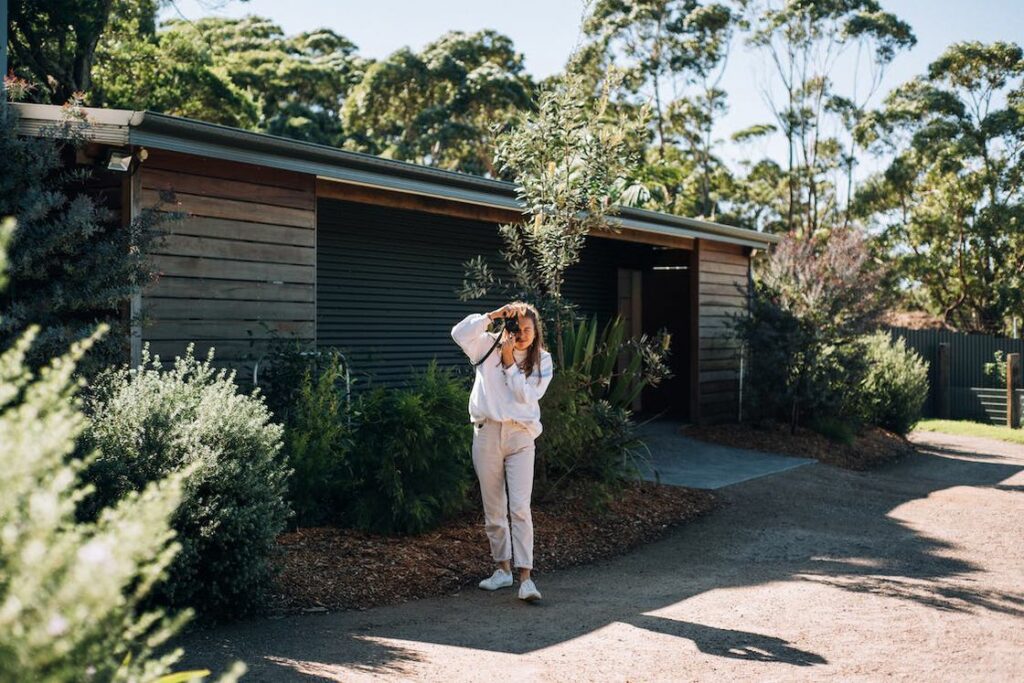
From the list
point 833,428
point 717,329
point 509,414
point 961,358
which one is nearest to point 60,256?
point 509,414

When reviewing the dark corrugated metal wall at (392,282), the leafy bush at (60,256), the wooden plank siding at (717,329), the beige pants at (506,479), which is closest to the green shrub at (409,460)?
the beige pants at (506,479)

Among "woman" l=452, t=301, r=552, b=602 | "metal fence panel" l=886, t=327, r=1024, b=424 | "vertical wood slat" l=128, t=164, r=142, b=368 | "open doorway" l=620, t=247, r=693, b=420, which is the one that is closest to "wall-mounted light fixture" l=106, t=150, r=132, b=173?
"vertical wood slat" l=128, t=164, r=142, b=368

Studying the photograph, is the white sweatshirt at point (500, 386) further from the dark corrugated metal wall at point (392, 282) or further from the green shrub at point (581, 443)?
the dark corrugated metal wall at point (392, 282)

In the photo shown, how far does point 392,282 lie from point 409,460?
5.19 m

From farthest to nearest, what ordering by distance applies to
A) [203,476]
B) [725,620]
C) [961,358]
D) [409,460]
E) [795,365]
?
[961,358] → [795,365] → [409,460] → [725,620] → [203,476]

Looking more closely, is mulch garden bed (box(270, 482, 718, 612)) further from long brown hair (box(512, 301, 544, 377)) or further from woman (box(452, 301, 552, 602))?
long brown hair (box(512, 301, 544, 377))

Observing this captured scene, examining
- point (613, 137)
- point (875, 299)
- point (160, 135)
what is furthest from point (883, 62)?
point (160, 135)

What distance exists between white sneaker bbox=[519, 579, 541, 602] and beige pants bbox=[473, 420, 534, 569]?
114mm

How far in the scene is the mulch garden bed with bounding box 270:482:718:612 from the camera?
19.9ft

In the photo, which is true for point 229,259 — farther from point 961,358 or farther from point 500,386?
point 961,358

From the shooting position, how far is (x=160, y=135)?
7180 millimetres

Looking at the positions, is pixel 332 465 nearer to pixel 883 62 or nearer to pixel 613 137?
pixel 613 137

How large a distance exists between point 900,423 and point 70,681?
599 inches

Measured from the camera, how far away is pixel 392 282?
39.1ft
